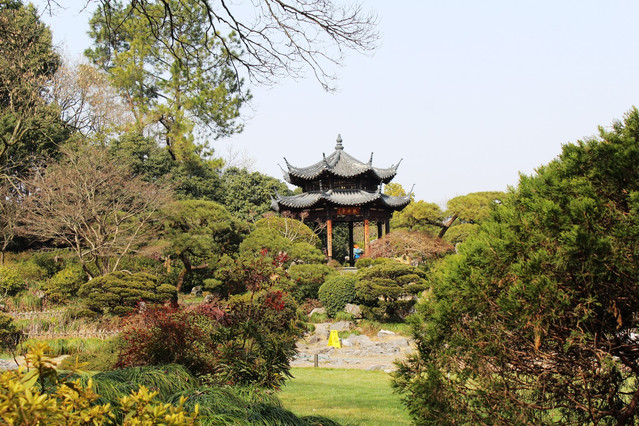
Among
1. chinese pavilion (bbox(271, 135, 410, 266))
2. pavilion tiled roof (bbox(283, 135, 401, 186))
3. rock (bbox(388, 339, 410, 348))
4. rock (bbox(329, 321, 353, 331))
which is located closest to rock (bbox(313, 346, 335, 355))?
rock (bbox(388, 339, 410, 348))

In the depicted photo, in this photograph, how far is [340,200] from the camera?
2289 centimetres

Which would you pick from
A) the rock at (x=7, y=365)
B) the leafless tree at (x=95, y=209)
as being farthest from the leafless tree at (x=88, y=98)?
the rock at (x=7, y=365)

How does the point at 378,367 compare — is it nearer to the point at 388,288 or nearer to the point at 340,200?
the point at 388,288

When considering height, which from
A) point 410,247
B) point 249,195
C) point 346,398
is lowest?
point 346,398

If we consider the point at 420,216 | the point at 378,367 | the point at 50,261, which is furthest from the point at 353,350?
the point at 420,216


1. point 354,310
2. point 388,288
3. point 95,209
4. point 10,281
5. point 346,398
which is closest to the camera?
point 346,398

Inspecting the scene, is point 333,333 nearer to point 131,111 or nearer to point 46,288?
point 46,288

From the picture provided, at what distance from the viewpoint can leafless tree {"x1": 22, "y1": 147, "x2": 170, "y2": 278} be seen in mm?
16203

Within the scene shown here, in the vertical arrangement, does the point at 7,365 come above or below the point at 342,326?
above

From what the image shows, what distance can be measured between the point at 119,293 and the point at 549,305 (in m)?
11.9

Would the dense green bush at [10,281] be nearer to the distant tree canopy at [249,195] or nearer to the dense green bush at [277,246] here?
the dense green bush at [277,246]

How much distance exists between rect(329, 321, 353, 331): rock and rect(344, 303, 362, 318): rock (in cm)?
71

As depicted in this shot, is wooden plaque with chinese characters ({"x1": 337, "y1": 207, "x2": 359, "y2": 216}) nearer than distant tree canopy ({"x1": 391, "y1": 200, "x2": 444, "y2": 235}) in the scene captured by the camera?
Yes

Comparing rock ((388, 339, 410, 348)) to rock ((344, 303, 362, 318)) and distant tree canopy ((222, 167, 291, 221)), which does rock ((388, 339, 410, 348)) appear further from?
distant tree canopy ((222, 167, 291, 221))
